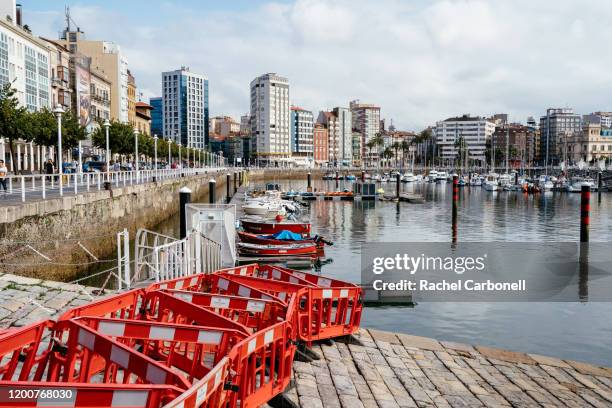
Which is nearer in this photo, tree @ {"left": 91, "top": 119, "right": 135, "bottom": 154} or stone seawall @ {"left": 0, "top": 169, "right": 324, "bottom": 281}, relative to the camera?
stone seawall @ {"left": 0, "top": 169, "right": 324, "bottom": 281}

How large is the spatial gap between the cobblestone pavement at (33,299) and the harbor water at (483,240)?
339 inches

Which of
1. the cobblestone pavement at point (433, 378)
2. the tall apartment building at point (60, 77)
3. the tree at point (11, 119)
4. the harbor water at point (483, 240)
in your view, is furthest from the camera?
the tall apartment building at point (60, 77)

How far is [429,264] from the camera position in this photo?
30469 mm

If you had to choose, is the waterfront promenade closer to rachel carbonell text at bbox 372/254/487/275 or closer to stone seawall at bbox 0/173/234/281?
stone seawall at bbox 0/173/234/281

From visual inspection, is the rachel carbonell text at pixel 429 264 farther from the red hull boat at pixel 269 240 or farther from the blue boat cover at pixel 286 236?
the blue boat cover at pixel 286 236

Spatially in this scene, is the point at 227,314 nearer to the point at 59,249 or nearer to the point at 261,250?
the point at 59,249

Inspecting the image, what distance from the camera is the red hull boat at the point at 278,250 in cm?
3067

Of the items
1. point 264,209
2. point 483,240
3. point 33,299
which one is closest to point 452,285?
point 483,240

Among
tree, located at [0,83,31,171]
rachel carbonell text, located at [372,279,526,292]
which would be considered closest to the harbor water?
rachel carbonell text, located at [372,279,526,292]

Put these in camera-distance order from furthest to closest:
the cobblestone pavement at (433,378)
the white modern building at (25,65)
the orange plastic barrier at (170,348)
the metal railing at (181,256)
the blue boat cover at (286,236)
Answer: the white modern building at (25,65), the blue boat cover at (286,236), the metal railing at (181,256), the cobblestone pavement at (433,378), the orange plastic barrier at (170,348)

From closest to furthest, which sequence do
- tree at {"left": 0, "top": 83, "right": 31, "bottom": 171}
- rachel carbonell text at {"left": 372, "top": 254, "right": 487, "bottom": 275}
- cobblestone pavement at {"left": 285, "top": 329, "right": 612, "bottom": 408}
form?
cobblestone pavement at {"left": 285, "top": 329, "right": 612, "bottom": 408} < rachel carbonell text at {"left": 372, "top": 254, "right": 487, "bottom": 275} < tree at {"left": 0, "top": 83, "right": 31, "bottom": 171}

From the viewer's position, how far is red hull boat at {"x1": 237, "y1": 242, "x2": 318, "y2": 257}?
3067 cm

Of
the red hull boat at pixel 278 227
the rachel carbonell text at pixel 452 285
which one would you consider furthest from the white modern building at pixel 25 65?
the rachel carbonell text at pixel 452 285

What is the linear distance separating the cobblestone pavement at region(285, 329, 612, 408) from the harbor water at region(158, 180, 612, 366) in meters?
4.97
